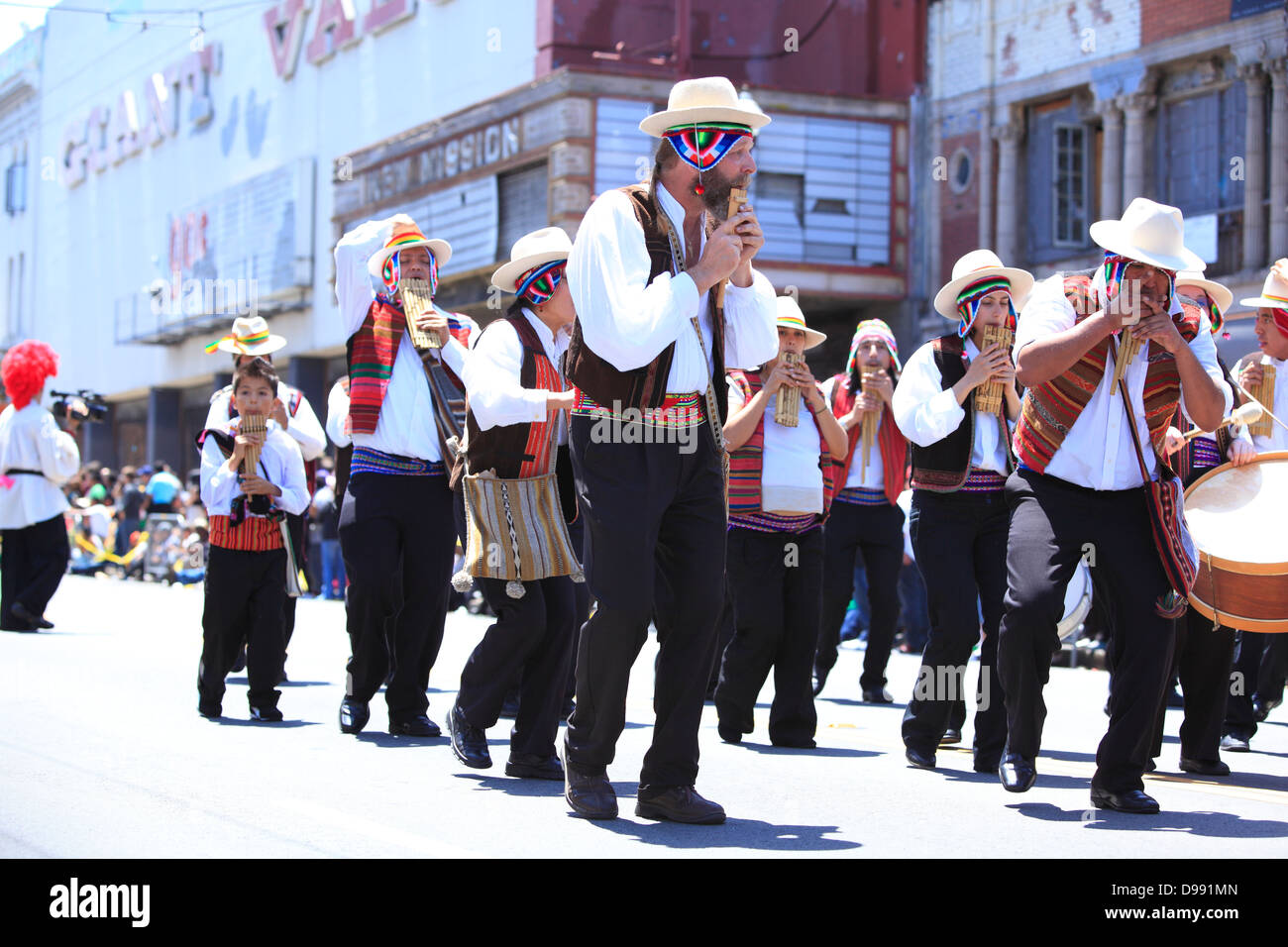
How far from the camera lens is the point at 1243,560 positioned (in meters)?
7.32

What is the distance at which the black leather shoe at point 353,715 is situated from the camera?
337 inches

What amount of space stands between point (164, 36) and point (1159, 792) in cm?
4369

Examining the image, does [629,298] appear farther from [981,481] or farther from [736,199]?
[981,481]

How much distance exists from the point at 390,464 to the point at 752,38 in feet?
78.8

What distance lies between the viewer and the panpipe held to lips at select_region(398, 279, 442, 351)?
27.1ft

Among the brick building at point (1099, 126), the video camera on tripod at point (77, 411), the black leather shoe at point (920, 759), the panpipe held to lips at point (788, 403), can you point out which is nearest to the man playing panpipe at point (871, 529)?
the panpipe held to lips at point (788, 403)

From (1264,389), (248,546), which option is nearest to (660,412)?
(248,546)

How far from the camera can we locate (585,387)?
594 cm

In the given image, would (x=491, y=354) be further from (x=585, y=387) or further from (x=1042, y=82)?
(x=1042, y=82)

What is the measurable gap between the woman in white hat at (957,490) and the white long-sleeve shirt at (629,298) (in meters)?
2.10

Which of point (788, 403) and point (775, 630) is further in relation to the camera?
point (788, 403)

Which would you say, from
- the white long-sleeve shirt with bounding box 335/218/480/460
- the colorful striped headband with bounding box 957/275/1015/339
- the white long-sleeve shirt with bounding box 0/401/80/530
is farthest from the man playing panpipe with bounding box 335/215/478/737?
the white long-sleeve shirt with bounding box 0/401/80/530

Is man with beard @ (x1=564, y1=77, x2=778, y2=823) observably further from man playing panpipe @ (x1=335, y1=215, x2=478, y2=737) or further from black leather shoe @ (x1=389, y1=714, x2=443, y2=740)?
black leather shoe @ (x1=389, y1=714, x2=443, y2=740)
